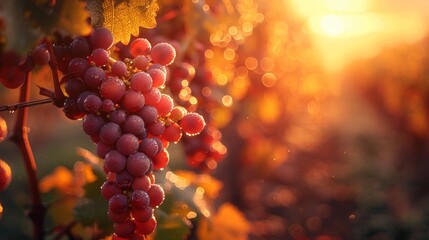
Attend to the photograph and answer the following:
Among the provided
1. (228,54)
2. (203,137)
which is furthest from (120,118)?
(228,54)

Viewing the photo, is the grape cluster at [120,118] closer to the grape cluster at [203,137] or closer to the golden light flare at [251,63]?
the grape cluster at [203,137]

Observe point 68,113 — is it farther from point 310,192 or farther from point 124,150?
point 310,192

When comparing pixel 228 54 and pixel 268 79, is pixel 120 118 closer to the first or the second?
pixel 228 54

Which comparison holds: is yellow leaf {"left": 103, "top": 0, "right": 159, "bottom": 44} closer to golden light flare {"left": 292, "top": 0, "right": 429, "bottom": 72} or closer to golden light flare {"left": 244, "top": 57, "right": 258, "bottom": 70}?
golden light flare {"left": 244, "top": 57, "right": 258, "bottom": 70}

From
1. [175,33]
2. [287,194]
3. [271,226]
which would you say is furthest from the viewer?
[287,194]

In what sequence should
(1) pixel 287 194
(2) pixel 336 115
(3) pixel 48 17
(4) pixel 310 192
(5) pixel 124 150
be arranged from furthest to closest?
1. (2) pixel 336 115
2. (4) pixel 310 192
3. (1) pixel 287 194
4. (5) pixel 124 150
5. (3) pixel 48 17

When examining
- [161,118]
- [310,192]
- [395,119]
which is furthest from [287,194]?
[161,118]

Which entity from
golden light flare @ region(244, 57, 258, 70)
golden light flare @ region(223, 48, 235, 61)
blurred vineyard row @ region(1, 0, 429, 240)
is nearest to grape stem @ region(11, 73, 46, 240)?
blurred vineyard row @ region(1, 0, 429, 240)

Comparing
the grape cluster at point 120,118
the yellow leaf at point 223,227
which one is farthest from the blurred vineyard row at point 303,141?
the grape cluster at point 120,118
